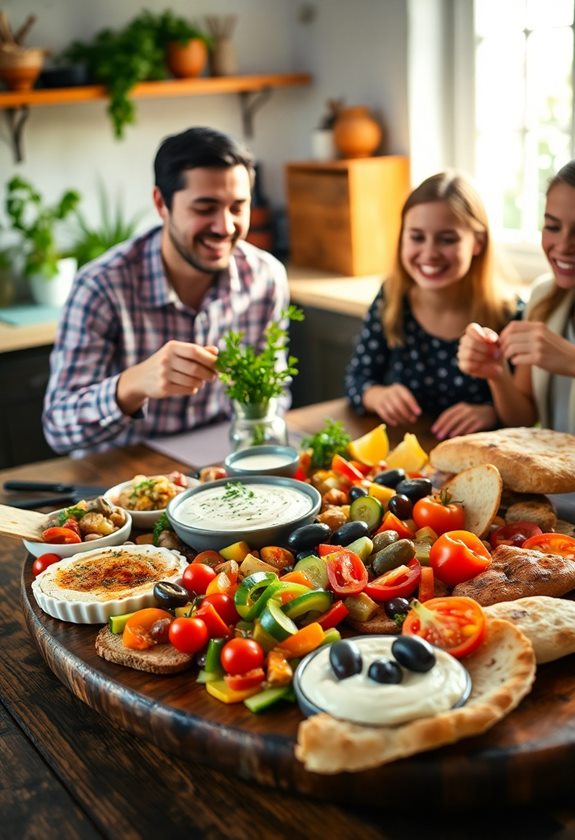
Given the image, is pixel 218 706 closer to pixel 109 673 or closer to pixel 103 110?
pixel 109 673

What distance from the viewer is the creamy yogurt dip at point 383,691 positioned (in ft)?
3.54

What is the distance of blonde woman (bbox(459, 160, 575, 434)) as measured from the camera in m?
2.05

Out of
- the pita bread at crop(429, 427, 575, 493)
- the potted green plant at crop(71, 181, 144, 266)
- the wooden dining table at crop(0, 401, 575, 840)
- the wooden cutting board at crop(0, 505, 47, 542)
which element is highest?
the potted green plant at crop(71, 181, 144, 266)

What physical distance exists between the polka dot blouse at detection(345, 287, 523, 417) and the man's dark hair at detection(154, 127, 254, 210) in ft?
2.01

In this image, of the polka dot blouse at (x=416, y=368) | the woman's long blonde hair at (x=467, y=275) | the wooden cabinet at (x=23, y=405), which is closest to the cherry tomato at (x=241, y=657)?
the polka dot blouse at (x=416, y=368)

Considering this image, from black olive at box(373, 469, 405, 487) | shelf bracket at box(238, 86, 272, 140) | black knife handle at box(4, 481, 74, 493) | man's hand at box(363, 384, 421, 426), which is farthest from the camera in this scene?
shelf bracket at box(238, 86, 272, 140)

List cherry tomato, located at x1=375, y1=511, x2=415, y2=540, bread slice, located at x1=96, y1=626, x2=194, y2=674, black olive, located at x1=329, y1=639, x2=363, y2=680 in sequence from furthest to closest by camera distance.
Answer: cherry tomato, located at x1=375, y1=511, x2=415, y2=540, bread slice, located at x1=96, y1=626, x2=194, y2=674, black olive, located at x1=329, y1=639, x2=363, y2=680

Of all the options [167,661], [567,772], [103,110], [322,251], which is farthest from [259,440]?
[103,110]

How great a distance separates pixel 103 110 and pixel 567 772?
421 cm

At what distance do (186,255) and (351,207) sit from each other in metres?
1.79

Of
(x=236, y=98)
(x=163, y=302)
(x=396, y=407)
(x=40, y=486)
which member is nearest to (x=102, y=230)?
(x=236, y=98)

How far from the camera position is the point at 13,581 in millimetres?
1785

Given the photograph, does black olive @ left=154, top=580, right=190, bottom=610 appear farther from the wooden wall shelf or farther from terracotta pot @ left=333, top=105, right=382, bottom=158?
terracotta pot @ left=333, top=105, right=382, bottom=158

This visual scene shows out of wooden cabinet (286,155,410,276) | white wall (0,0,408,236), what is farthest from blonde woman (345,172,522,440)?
white wall (0,0,408,236)
